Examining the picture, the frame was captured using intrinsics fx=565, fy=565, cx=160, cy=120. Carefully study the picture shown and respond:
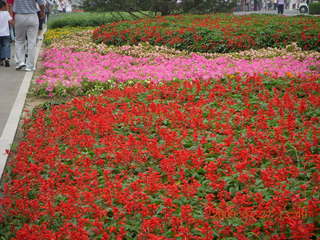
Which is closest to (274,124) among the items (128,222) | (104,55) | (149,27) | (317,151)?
(317,151)

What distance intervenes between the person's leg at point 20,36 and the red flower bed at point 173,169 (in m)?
4.98

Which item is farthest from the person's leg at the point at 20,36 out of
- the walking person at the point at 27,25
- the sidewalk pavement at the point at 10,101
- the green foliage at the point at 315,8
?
the green foliage at the point at 315,8

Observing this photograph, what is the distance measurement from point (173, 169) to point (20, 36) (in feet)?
26.9

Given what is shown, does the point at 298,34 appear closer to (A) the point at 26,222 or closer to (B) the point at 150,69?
(B) the point at 150,69

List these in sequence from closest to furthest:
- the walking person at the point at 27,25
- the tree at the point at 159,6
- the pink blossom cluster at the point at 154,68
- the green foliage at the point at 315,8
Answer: the pink blossom cluster at the point at 154,68 → the walking person at the point at 27,25 → the tree at the point at 159,6 → the green foliage at the point at 315,8

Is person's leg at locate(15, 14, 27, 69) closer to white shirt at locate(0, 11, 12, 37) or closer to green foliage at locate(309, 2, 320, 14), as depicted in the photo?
white shirt at locate(0, 11, 12, 37)

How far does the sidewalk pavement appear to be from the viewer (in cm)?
657

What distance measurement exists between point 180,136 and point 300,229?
2343 millimetres

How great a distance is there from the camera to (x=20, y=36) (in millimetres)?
11977

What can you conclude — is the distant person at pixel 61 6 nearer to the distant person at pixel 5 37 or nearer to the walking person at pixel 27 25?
the distant person at pixel 5 37

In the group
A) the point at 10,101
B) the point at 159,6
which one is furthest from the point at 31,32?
the point at 159,6

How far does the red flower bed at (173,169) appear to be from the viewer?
12.3 feet

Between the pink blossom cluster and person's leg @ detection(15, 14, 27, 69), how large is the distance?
61 cm

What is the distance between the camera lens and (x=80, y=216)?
13.0 feet
